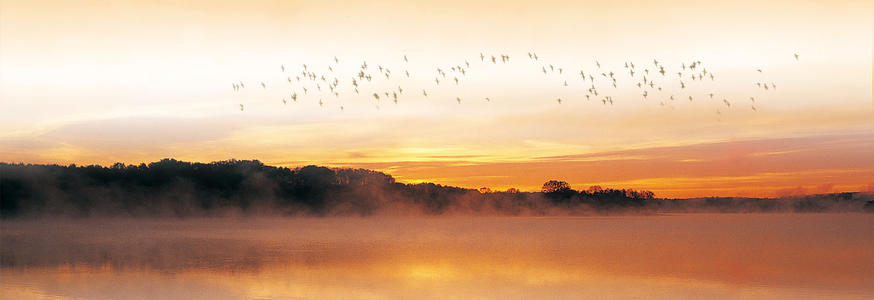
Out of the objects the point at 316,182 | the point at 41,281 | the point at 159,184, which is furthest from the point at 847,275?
the point at 316,182

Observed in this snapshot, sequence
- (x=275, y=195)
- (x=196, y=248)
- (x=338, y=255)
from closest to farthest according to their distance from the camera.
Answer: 1. (x=338, y=255)
2. (x=196, y=248)
3. (x=275, y=195)

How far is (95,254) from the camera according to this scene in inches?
2053

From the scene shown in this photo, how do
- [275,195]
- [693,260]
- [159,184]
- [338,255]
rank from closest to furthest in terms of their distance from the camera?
[693,260] → [338,255] → [159,184] → [275,195]

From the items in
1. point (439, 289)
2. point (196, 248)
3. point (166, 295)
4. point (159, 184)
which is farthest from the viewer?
point (159, 184)

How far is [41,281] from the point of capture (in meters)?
35.2

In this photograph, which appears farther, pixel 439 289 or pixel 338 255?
pixel 338 255

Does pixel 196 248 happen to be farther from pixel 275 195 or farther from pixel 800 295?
pixel 275 195

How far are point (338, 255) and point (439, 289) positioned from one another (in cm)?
2030

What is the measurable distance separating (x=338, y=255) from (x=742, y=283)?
2527cm

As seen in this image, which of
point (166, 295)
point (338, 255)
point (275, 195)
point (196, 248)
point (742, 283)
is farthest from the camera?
point (275, 195)

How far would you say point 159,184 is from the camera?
6319 inches

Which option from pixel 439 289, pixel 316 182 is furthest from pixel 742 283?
pixel 316 182

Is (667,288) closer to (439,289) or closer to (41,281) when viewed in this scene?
(439,289)

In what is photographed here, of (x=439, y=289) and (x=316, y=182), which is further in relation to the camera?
(x=316, y=182)
